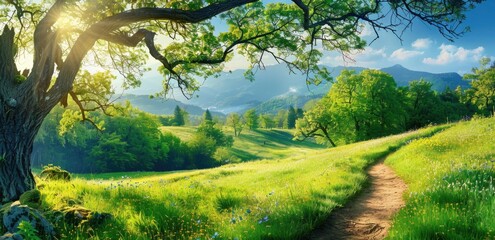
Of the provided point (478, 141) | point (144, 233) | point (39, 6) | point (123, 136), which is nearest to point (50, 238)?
point (144, 233)

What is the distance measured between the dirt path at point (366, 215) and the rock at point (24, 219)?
15.0 ft

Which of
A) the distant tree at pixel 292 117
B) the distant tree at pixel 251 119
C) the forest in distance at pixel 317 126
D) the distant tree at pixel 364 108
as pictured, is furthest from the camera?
the distant tree at pixel 292 117

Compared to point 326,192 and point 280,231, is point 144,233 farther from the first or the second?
point 326,192

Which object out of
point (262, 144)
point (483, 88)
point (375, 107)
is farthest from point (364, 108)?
point (262, 144)

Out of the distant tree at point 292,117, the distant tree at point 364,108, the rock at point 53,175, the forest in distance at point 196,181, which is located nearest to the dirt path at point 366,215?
the forest in distance at point 196,181

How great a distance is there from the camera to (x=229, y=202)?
829 centimetres

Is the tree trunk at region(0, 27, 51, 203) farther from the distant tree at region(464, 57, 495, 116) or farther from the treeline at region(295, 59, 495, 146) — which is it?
the distant tree at region(464, 57, 495, 116)

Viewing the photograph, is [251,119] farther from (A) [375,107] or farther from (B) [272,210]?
(B) [272,210]

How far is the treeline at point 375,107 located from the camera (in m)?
61.1

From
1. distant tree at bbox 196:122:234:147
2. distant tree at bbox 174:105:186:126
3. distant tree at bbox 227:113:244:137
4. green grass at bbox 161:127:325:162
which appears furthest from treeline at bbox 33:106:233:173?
distant tree at bbox 174:105:186:126

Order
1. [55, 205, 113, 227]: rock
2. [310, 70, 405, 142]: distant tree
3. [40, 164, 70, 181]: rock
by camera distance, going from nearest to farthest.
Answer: [55, 205, 113, 227]: rock → [40, 164, 70, 181]: rock → [310, 70, 405, 142]: distant tree

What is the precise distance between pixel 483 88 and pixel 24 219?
84.2 meters

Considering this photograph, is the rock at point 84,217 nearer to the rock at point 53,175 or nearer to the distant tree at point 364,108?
the rock at point 53,175

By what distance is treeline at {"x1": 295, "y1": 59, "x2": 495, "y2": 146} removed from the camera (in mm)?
61125
